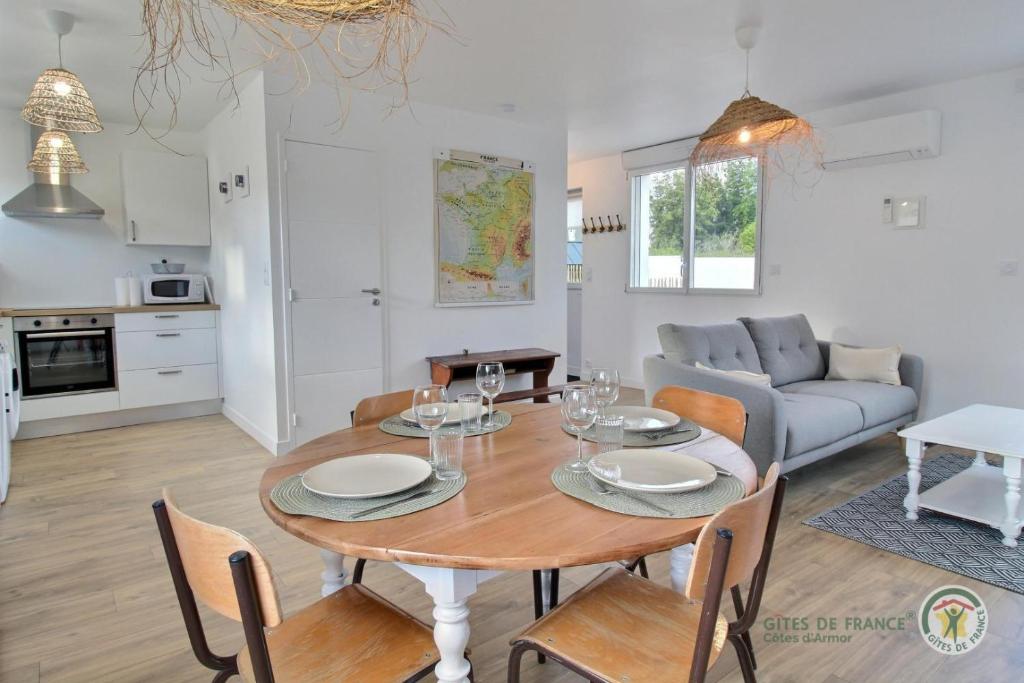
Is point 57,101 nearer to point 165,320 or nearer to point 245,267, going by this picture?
point 245,267

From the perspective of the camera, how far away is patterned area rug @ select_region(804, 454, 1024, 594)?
2289 mm

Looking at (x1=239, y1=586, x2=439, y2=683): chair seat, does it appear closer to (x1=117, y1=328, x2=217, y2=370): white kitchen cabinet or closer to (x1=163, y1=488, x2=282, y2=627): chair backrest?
(x1=163, y1=488, x2=282, y2=627): chair backrest

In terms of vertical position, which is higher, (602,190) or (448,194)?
(602,190)

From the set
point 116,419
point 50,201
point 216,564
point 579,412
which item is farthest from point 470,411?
point 50,201

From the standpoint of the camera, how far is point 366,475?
1.27m

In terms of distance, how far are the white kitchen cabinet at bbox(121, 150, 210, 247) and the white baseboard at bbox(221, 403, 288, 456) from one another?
4.74 ft

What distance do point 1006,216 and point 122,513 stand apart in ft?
17.8

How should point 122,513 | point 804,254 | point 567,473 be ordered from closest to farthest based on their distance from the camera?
point 567,473 → point 122,513 → point 804,254

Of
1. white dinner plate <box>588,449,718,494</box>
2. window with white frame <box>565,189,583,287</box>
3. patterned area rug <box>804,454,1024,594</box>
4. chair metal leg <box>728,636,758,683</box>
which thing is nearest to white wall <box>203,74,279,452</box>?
white dinner plate <box>588,449,718,494</box>

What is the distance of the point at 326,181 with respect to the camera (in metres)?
3.72

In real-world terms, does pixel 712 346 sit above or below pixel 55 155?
below

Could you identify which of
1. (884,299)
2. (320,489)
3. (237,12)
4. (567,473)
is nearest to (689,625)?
(567,473)

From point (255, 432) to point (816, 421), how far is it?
363 cm

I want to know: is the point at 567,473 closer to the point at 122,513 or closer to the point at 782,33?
the point at 122,513
